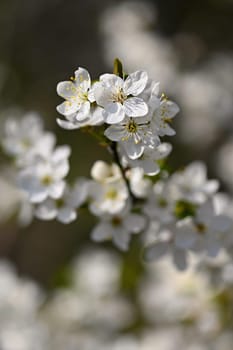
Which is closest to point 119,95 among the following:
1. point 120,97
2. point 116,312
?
point 120,97

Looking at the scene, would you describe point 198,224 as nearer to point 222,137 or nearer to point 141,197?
point 141,197

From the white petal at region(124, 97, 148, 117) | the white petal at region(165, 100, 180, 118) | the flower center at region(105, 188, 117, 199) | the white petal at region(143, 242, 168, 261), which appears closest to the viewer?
the white petal at region(124, 97, 148, 117)

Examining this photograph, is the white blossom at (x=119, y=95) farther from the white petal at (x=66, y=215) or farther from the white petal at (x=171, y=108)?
the white petal at (x=66, y=215)

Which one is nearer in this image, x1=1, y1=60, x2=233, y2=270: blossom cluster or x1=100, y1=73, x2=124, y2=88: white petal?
x1=100, y1=73, x2=124, y2=88: white petal

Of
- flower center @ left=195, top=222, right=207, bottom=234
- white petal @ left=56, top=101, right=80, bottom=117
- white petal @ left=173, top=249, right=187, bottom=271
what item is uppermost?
white petal @ left=56, top=101, right=80, bottom=117

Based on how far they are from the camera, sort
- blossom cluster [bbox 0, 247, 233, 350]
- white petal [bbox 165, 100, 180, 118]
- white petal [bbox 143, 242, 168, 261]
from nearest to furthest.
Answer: white petal [bbox 165, 100, 180, 118] < white petal [bbox 143, 242, 168, 261] < blossom cluster [bbox 0, 247, 233, 350]

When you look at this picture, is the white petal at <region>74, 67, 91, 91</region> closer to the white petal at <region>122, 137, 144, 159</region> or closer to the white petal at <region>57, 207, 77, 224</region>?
the white petal at <region>122, 137, 144, 159</region>

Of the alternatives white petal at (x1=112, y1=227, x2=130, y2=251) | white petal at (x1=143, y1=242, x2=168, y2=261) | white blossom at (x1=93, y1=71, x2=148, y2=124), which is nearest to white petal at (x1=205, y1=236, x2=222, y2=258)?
white petal at (x1=143, y1=242, x2=168, y2=261)

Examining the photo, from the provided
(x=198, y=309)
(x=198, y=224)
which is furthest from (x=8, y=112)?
(x=198, y=224)
